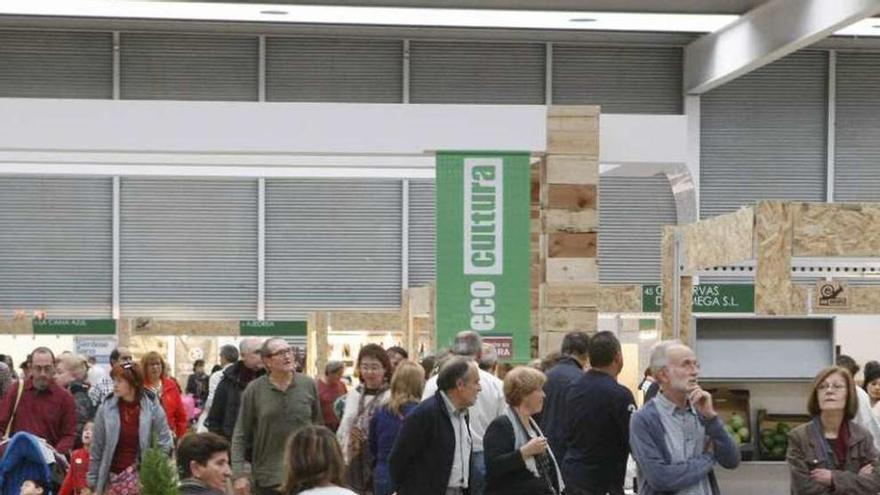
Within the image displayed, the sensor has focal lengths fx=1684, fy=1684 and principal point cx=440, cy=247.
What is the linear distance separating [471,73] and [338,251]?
3697 mm

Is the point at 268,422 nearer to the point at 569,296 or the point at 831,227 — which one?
the point at 831,227

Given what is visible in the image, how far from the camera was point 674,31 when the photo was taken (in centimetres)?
2741

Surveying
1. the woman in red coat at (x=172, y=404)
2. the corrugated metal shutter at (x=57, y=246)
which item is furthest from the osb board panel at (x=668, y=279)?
the corrugated metal shutter at (x=57, y=246)

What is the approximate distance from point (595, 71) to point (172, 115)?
15.5 metres

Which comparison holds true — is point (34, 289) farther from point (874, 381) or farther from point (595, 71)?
point (874, 381)

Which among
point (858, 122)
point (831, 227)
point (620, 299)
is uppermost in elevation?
point (858, 122)

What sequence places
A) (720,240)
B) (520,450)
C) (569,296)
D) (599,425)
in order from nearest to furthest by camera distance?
(520,450) < (599,425) < (720,240) < (569,296)

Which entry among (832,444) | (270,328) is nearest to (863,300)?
(270,328)

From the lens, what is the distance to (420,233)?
2805 cm

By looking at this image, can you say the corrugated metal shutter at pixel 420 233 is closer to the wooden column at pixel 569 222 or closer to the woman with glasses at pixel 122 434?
the wooden column at pixel 569 222

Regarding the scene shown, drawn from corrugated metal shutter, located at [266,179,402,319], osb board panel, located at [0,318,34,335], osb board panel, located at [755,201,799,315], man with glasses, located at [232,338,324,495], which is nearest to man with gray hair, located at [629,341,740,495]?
man with glasses, located at [232,338,324,495]

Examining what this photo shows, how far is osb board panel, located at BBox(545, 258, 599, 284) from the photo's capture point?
45.1ft

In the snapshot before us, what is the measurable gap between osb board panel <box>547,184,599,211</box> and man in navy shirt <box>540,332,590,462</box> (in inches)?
176

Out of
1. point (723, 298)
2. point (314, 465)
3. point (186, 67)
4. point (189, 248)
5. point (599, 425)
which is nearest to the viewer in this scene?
point (314, 465)
